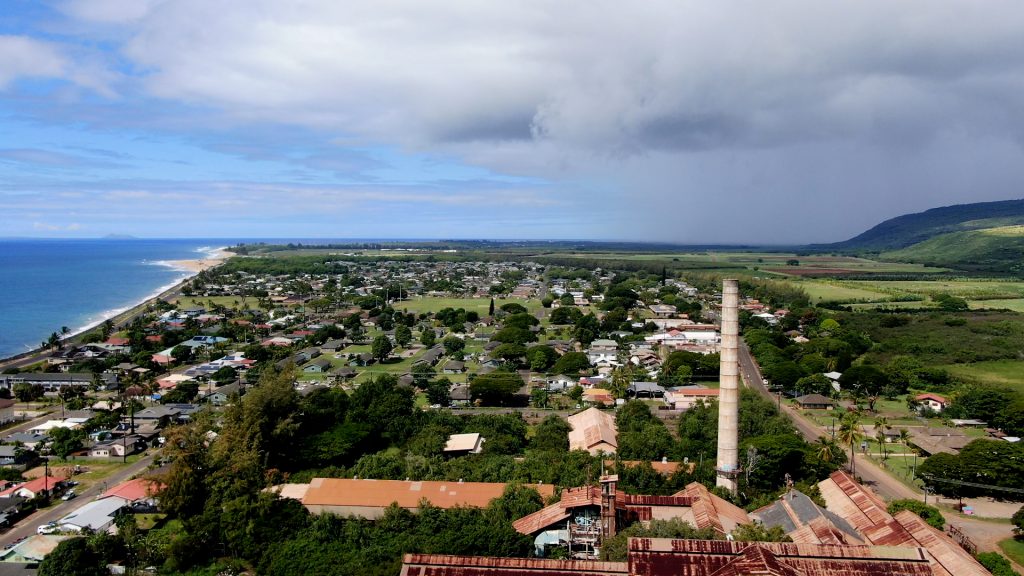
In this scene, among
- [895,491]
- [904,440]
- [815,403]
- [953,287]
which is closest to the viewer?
[895,491]

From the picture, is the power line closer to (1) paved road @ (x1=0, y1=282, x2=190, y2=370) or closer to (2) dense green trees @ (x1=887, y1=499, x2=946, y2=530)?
(2) dense green trees @ (x1=887, y1=499, x2=946, y2=530)

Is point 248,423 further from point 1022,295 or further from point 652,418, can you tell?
point 1022,295

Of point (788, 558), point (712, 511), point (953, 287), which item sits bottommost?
point (712, 511)

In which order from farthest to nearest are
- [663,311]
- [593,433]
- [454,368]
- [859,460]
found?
[663,311] < [454,368] < [859,460] < [593,433]

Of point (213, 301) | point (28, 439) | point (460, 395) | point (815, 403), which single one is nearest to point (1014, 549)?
point (815, 403)

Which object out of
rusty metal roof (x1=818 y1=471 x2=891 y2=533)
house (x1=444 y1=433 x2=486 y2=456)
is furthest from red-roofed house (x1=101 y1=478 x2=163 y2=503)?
rusty metal roof (x1=818 y1=471 x2=891 y2=533)

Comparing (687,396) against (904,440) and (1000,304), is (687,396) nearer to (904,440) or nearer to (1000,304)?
(904,440)
